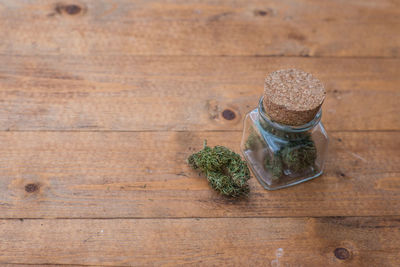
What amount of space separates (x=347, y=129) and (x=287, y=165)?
0.76 feet

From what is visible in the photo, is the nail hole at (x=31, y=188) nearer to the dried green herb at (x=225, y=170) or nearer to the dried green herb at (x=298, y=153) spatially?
the dried green herb at (x=225, y=170)

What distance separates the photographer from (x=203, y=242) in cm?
90

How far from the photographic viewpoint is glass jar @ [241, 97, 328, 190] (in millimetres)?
913

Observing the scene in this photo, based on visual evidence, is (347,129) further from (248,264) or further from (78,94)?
(78,94)

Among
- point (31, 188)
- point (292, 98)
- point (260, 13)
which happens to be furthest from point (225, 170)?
point (260, 13)

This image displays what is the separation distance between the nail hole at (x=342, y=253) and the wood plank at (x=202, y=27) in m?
0.56

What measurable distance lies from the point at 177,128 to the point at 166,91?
118 mm

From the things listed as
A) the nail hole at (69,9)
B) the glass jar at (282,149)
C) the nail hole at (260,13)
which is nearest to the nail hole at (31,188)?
the glass jar at (282,149)

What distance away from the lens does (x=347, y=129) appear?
1.08 meters

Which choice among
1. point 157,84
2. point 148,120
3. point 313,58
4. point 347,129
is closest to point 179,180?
point 148,120

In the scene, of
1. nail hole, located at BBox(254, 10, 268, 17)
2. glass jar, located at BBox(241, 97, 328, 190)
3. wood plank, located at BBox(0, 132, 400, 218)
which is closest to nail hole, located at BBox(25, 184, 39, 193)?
wood plank, located at BBox(0, 132, 400, 218)

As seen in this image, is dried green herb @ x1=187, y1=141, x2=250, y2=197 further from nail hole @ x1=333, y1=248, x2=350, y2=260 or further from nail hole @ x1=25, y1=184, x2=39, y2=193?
nail hole @ x1=25, y1=184, x2=39, y2=193

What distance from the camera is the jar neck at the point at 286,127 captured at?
88cm

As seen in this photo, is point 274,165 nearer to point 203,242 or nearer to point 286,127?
point 286,127
